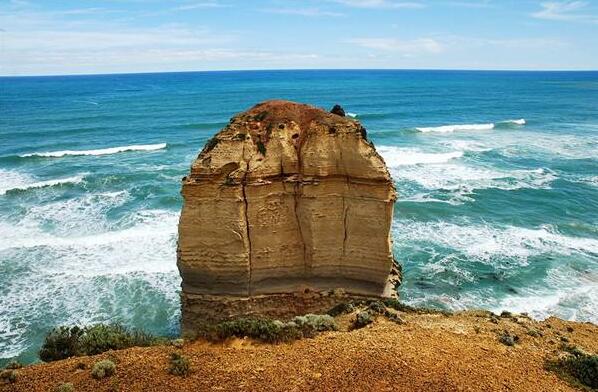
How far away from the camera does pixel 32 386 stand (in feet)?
33.8

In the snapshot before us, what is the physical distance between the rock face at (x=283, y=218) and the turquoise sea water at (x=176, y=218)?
189 inches

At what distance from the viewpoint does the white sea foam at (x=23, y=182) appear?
37.1 metres

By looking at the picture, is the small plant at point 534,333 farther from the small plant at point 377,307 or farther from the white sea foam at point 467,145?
the white sea foam at point 467,145

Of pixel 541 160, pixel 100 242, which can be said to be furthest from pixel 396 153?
pixel 100 242

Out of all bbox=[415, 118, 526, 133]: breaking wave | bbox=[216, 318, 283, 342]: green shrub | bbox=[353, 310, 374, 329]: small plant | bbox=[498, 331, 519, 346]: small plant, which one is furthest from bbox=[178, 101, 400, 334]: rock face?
bbox=[415, 118, 526, 133]: breaking wave

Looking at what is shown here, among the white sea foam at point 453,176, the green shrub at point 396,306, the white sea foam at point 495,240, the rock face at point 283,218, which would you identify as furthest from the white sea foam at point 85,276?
the white sea foam at point 453,176

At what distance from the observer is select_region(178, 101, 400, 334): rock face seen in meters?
14.9

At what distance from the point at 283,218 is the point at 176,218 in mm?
16429

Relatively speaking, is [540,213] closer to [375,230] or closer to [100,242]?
[375,230]

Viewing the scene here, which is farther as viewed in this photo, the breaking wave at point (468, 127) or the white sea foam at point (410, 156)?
the breaking wave at point (468, 127)

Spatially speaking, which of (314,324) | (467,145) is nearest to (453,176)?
(467,145)

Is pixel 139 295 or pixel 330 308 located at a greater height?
pixel 330 308

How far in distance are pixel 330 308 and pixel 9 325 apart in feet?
38.5

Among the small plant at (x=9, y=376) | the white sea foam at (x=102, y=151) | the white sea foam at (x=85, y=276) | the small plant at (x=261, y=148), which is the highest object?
the small plant at (x=261, y=148)
